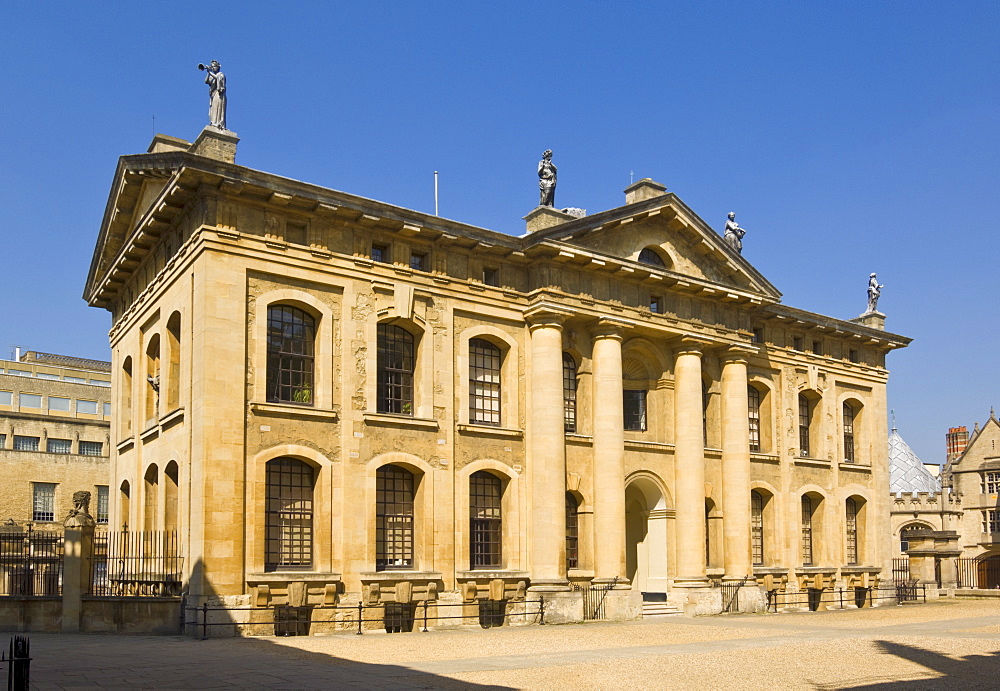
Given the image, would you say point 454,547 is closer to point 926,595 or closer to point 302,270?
point 302,270

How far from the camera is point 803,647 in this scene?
2239cm

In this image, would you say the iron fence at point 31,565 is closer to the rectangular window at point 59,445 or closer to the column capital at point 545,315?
the column capital at point 545,315

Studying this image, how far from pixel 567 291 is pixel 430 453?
7210 mm

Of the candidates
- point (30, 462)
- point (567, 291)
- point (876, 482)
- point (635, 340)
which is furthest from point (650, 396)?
point (30, 462)

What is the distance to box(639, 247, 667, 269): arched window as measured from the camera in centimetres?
3606

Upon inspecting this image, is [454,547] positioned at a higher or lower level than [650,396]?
lower

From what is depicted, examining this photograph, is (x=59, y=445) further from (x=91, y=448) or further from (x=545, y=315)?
(x=545, y=315)

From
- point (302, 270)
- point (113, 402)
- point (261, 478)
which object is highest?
point (302, 270)

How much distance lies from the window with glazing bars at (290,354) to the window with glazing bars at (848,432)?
84.2 feet

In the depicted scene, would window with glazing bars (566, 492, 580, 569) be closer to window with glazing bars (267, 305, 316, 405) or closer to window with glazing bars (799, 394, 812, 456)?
window with glazing bars (267, 305, 316, 405)

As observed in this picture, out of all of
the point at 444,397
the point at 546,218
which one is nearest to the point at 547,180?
the point at 546,218

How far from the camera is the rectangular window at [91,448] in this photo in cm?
6297

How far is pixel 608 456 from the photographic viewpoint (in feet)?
110

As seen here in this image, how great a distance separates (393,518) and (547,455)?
527 centimetres
